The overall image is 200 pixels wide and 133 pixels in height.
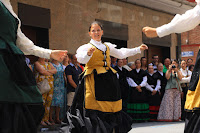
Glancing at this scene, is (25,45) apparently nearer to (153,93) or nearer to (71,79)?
(71,79)

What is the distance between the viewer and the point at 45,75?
23.6ft

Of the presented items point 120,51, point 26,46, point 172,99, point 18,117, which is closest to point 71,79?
A: point 120,51

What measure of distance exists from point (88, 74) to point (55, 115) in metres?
2.97

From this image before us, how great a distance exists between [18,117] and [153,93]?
709 cm

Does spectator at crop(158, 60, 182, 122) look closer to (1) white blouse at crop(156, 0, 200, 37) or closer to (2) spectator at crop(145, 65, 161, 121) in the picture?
(2) spectator at crop(145, 65, 161, 121)

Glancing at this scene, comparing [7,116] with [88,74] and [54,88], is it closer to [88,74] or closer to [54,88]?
[88,74]

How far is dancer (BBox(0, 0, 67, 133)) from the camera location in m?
2.88

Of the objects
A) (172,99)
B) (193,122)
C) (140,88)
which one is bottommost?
(172,99)

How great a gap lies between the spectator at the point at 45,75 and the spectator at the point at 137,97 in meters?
2.66

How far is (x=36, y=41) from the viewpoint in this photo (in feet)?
29.3

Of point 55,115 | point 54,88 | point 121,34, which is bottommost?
point 55,115

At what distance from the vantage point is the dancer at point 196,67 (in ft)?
10.5

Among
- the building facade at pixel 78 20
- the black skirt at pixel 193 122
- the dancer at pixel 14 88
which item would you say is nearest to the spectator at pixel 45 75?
the building facade at pixel 78 20

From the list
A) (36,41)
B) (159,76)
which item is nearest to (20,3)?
(36,41)
